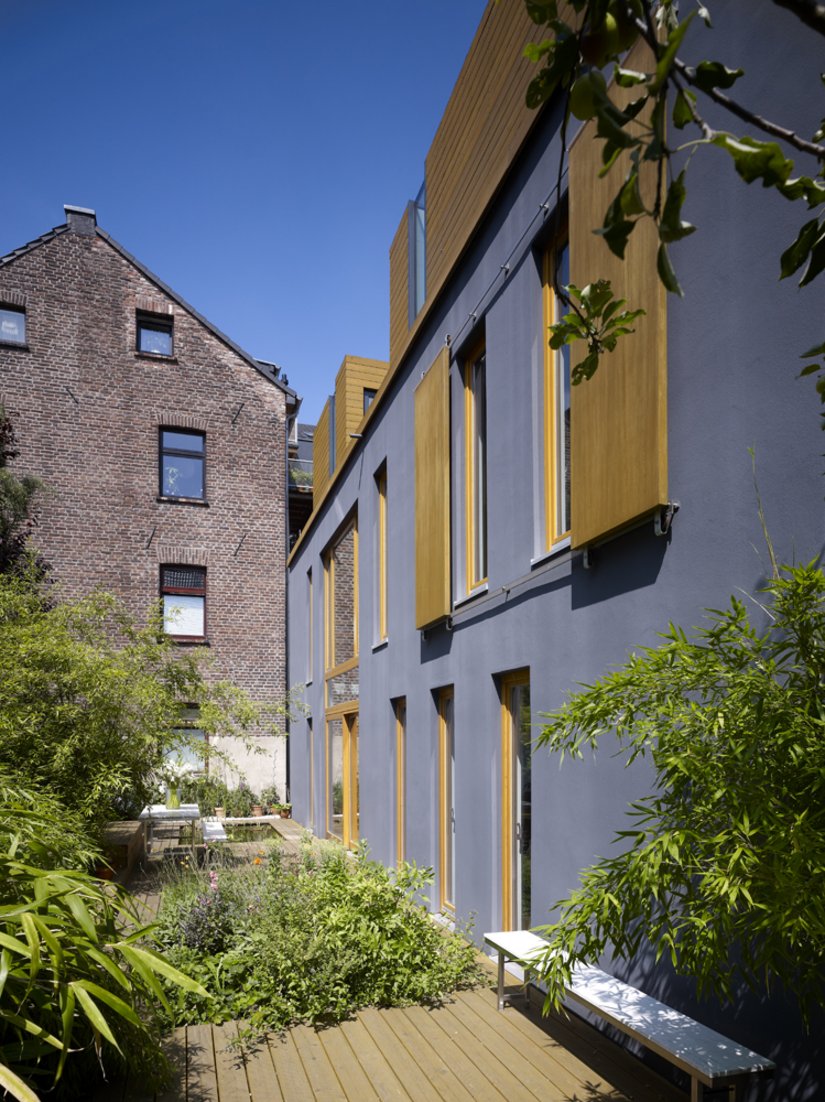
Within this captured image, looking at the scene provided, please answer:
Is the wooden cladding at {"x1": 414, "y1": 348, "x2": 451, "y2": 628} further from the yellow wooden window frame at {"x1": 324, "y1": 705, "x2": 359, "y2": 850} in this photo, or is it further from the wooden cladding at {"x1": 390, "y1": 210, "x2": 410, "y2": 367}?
the yellow wooden window frame at {"x1": 324, "y1": 705, "x2": 359, "y2": 850}

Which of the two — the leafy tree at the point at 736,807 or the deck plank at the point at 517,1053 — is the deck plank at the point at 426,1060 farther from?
the leafy tree at the point at 736,807

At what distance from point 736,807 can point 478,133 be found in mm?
5550

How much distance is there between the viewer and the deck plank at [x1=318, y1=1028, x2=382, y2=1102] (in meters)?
3.93

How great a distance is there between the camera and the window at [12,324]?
15.8 meters

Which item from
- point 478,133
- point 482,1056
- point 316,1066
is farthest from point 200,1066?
point 478,133

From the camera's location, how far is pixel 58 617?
9336 millimetres

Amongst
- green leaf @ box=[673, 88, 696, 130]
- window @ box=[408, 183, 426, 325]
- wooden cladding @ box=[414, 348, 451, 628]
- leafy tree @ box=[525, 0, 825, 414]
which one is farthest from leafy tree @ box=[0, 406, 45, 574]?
green leaf @ box=[673, 88, 696, 130]

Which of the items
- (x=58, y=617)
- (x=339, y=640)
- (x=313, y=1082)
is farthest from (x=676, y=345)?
(x=339, y=640)

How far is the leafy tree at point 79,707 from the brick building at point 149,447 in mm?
6181

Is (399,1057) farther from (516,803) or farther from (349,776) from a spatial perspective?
(349,776)

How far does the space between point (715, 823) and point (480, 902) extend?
153 inches

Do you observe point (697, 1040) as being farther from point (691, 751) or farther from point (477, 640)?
point (477, 640)

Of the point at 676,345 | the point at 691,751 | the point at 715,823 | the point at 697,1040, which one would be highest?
the point at 676,345

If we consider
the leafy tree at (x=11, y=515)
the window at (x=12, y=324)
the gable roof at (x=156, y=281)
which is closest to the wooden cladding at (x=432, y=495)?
the leafy tree at (x=11, y=515)
